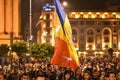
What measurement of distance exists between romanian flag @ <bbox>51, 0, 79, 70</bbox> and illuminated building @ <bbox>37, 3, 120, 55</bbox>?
117 meters

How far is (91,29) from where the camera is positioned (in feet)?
465

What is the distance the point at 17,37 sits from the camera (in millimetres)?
92438

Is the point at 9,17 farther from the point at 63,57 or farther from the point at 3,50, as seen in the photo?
the point at 63,57

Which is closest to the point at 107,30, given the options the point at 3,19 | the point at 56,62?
the point at 3,19

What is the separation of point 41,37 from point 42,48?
8332cm

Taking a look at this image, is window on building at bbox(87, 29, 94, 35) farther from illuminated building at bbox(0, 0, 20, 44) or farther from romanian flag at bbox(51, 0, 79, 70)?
romanian flag at bbox(51, 0, 79, 70)

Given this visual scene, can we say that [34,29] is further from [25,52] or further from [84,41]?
[25,52]

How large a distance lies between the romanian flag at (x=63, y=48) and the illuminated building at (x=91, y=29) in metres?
117

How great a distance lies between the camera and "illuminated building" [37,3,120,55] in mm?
139625

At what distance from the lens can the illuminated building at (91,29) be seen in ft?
458

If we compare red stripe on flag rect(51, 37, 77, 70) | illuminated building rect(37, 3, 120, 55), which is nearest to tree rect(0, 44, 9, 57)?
red stripe on flag rect(51, 37, 77, 70)

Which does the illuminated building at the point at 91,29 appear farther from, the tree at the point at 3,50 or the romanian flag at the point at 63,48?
the romanian flag at the point at 63,48

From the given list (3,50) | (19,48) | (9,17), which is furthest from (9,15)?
(19,48)

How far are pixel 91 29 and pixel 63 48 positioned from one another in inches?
4806
